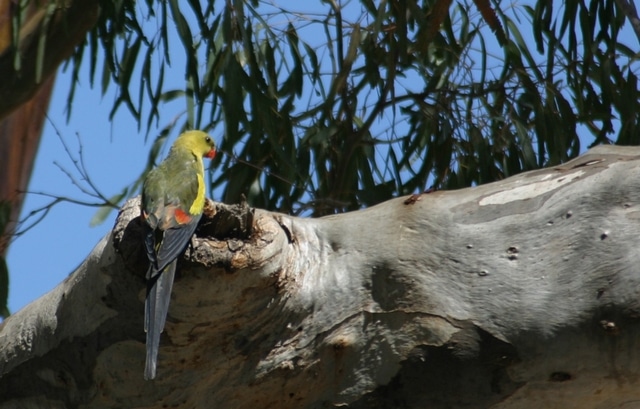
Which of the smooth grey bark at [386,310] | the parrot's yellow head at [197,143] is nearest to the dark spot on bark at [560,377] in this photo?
the smooth grey bark at [386,310]

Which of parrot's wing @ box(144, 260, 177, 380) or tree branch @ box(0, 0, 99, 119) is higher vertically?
tree branch @ box(0, 0, 99, 119)

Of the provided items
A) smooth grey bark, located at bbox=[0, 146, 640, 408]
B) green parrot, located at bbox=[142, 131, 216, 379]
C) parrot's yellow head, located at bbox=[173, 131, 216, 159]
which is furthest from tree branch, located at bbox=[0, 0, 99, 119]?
smooth grey bark, located at bbox=[0, 146, 640, 408]

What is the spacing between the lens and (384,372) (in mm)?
1797

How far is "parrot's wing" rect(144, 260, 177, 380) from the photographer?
164 cm

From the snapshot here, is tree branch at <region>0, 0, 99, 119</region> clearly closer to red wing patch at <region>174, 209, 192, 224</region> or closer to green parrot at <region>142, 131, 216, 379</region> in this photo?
green parrot at <region>142, 131, 216, 379</region>

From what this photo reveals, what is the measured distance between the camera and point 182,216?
1810mm

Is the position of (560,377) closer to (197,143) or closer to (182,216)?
(182,216)

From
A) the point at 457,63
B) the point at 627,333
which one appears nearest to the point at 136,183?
the point at 457,63

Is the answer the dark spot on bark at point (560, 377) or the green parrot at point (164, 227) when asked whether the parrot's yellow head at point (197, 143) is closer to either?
the green parrot at point (164, 227)

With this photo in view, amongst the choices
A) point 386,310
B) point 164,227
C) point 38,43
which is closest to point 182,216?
point 164,227

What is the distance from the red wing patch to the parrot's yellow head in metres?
0.62

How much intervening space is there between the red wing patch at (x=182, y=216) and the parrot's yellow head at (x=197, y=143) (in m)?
0.62

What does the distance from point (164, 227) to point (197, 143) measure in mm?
795

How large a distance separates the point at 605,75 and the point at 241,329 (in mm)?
1538
